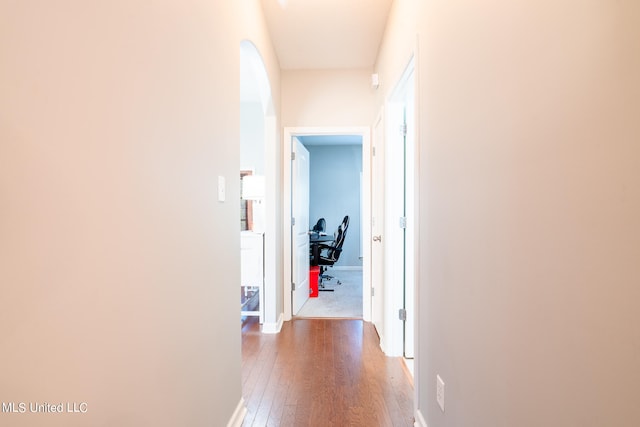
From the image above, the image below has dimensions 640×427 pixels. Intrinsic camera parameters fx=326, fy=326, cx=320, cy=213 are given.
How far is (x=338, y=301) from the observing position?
4.28m

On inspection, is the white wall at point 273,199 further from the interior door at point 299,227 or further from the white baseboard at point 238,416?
the white baseboard at point 238,416

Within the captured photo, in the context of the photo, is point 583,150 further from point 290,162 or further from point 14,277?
point 290,162

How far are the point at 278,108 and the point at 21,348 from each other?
3.07 metres

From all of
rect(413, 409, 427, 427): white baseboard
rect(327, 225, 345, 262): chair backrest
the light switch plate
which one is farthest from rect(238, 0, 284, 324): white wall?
rect(327, 225, 345, 262): chair backrest

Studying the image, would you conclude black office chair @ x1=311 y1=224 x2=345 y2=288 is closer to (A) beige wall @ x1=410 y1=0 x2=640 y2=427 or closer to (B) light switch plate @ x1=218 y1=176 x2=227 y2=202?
(B) light switch plate @ x1=218 y1=176 x2=227 y2=202

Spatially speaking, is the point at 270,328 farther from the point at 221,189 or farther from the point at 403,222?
the point at 221,189

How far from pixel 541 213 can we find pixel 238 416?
1.76m

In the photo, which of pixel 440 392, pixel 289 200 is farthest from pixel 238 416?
pixel 289 200

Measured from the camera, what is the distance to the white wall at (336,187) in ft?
21.8

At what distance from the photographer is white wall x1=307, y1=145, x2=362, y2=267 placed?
6.66 metres

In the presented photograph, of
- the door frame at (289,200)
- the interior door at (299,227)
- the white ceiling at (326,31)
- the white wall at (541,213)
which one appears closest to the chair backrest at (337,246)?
the interior door at (299,227)

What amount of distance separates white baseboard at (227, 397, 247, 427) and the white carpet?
1.81 metres

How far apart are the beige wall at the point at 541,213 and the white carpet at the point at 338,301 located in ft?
8.17

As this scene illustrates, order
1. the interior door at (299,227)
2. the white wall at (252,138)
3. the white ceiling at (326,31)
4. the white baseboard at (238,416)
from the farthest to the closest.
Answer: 1. the white wall at (252,138)
2. the interior door at (299,227)
3. the white ceiling at (326,31)
4. the white baseboard at (238,416)
